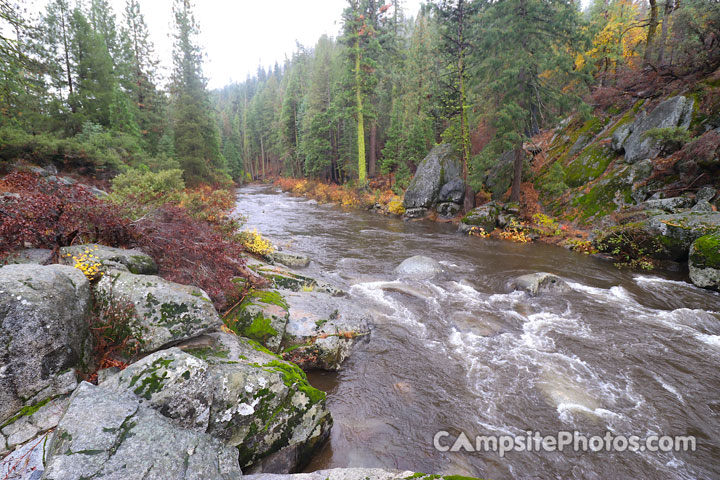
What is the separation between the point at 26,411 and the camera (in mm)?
2787

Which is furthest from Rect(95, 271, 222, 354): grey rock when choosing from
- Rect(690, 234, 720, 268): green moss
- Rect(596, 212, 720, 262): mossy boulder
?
Rect(596, 212, 720, 262): mossy boulder

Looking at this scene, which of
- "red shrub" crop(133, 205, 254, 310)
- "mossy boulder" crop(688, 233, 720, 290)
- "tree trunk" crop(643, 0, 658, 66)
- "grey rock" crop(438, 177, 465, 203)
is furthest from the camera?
"grey rock" crop(438, 177, 465, 203)

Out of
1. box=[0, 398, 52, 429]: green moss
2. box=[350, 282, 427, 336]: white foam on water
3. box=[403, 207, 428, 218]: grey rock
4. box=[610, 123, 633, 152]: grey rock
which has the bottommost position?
box=[350, 282, 427, 336]: white foam on water

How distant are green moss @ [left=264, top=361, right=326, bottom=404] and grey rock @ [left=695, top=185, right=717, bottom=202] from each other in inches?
566

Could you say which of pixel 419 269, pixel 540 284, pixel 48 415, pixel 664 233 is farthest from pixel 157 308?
pixel 664 233

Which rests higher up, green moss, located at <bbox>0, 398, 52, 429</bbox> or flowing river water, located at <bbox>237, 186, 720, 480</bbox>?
green moss, located at <bbox>0, 398, 52, 429</bbox>

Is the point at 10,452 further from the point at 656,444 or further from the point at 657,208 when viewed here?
the point at 657,208

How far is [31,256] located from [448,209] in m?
18.3

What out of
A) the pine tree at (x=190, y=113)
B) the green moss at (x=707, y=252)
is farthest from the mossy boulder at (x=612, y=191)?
the pine tree at (x=190, y=113)

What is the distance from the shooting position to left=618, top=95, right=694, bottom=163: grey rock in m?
12.9

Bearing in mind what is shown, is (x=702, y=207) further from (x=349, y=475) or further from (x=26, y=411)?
(x=26, y=411)

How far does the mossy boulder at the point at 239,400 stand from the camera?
9.59 feet

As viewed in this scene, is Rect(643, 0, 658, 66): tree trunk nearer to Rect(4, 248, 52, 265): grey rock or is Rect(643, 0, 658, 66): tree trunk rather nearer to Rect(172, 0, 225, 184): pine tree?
Rect(4, 248, 52, 265): grey rock

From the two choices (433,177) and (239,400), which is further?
(433,177)
